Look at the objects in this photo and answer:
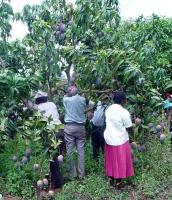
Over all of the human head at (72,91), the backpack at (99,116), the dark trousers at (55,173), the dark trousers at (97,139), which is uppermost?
the human head at (72,91)

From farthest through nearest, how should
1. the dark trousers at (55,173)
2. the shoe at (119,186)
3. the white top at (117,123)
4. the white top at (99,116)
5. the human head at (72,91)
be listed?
the white top at (99,116), the human head at (72,91), the dark trousers at (55,173), the shoe at (119,186), the white top at (117,123)

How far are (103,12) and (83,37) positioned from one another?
47 cm

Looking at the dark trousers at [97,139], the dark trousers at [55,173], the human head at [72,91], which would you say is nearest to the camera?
the dark trousers at [55,173]

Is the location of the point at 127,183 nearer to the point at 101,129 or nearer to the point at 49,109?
the point at 101,129

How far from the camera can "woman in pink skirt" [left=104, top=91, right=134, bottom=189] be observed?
5715mm

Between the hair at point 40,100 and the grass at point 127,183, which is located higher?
the hair at point 40,100

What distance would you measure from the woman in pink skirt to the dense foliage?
0.27 metres

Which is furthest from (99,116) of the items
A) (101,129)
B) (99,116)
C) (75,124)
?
(75,124)

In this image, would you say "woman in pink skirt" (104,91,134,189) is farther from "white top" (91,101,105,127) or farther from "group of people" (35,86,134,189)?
"white top" (91,101,105,127)

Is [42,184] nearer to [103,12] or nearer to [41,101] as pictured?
[41,101]

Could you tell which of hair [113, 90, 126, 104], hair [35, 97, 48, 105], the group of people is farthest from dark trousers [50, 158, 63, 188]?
hair [113, 90, 126, 104]

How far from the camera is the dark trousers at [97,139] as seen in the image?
265 inches

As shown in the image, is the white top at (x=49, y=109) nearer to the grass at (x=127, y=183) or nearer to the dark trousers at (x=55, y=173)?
the dark trousers at (x=55, y=173)

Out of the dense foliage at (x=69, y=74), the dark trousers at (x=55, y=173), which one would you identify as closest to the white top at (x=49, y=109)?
the dense foliage at (x=69, y=74)
